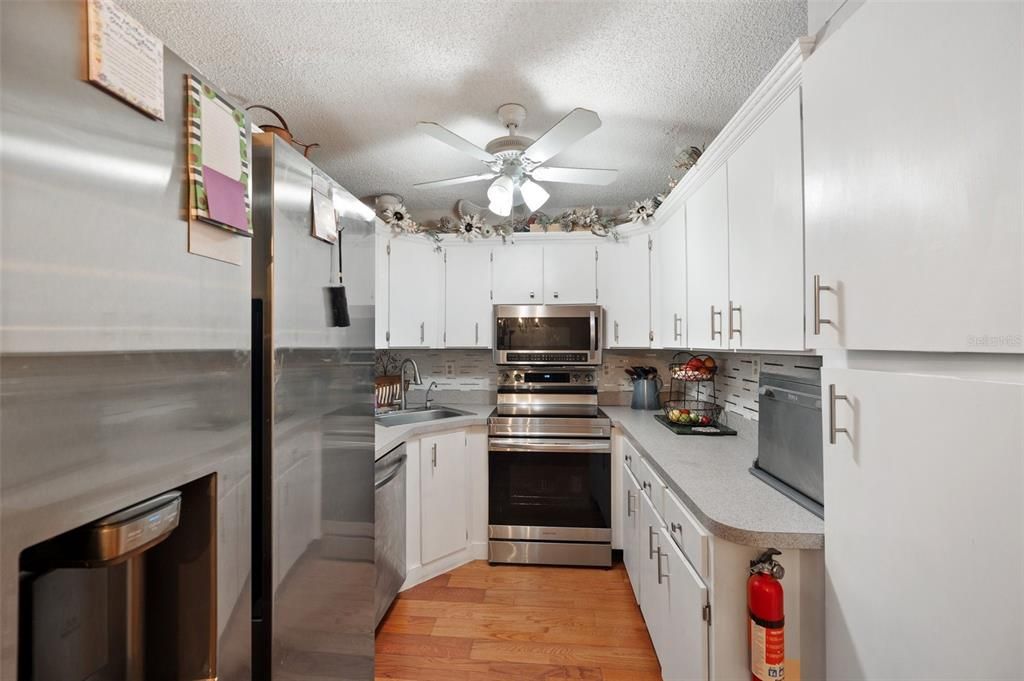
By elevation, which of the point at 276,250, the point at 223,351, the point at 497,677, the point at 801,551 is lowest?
the point at 497,677

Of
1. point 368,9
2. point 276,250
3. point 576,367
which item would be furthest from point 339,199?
point 576,367

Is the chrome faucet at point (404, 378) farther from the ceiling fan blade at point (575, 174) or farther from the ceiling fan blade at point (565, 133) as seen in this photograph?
the ceiling fan blade at point (565, 133)

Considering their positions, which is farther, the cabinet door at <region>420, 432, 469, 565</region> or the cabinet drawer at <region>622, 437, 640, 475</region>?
the cabinet door at <region>420, 432, 469, 565</region>

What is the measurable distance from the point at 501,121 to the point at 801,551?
198 cm

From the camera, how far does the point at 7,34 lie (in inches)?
16.8

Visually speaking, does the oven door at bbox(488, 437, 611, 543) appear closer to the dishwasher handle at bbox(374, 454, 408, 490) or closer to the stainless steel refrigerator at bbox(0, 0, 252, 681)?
the dishwasher handle at bbox(374, 454, 408, 490)

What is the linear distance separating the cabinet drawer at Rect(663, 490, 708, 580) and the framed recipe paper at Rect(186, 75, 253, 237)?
1380 mm

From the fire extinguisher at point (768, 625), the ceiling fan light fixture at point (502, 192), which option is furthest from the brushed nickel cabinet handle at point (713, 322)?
the ceiling fan light fixture at point (502, 192)

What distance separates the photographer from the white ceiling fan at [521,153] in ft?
6.02

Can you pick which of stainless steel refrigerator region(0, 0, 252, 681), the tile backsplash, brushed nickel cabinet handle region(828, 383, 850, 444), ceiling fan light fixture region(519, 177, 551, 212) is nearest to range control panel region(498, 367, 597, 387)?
the tile backsplash

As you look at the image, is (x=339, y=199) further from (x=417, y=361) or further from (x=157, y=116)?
(x=417, y=361)

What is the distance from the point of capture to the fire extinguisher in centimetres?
117

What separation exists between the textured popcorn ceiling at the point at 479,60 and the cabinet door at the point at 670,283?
473 millimetres

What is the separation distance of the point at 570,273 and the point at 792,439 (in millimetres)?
2003
